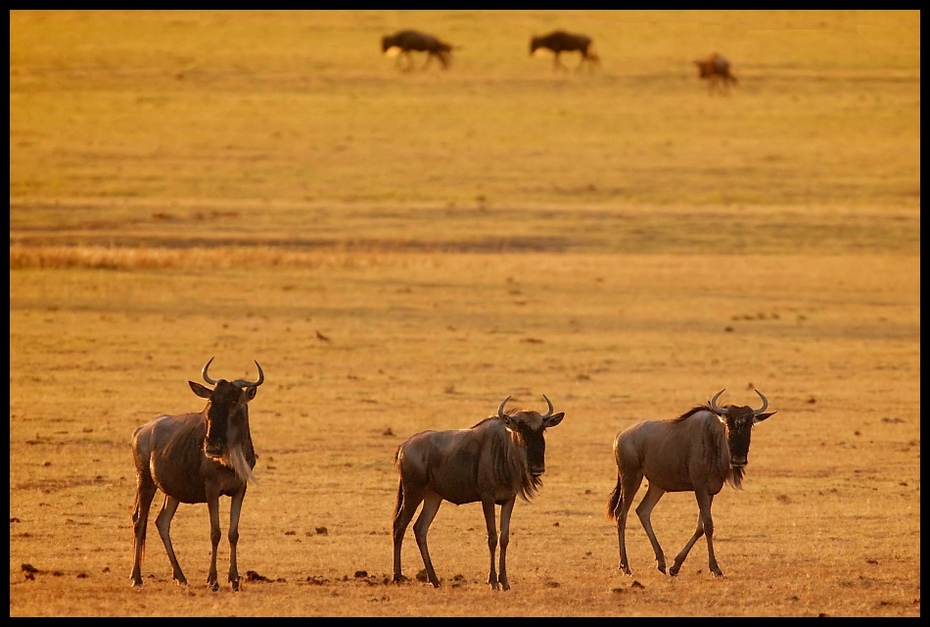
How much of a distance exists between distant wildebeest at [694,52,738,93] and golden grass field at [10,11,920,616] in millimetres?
1645

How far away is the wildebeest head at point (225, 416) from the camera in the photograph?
37.9ft

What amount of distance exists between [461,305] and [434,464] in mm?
19206

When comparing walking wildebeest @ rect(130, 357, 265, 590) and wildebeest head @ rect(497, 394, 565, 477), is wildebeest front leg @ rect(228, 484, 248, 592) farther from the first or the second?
wildebeest head @ rect(497, 394, 565, 477)

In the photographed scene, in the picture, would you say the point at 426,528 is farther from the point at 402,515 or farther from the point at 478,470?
the point at 478,470

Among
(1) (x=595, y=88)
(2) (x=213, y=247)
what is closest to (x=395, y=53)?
(1) (x=595, y=88)

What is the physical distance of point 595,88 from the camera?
80375 millimetres

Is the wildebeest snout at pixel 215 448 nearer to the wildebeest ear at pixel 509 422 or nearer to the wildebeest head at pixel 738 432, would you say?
the wildebeest ear at pixel 509 422

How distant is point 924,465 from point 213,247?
24.6 m

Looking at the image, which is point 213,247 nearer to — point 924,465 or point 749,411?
point 924,465

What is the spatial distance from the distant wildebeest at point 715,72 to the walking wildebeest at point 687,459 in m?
66.6

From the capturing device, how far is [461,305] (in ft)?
104

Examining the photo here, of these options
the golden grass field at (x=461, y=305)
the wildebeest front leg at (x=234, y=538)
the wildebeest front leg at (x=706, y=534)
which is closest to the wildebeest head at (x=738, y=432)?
the wildebeest front leg at (x=706, y=534)

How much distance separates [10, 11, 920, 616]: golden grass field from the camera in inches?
530

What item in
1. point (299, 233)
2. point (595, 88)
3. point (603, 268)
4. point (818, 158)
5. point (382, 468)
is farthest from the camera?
point (595, 88)
